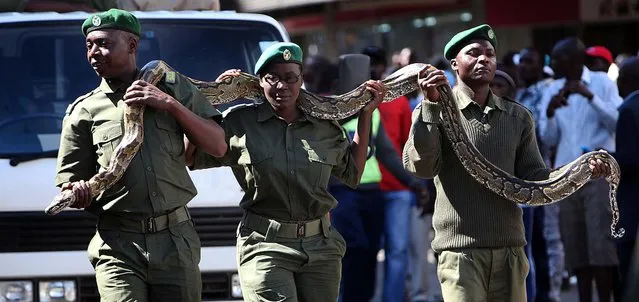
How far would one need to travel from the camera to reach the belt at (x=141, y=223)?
6395mm

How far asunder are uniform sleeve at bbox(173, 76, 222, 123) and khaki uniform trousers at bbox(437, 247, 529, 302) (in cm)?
140

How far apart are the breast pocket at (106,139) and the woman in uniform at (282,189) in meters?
0.51

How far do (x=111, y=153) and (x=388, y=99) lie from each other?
1.77 m

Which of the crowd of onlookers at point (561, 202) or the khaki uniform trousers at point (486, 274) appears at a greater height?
the crowd of onlookers at point (561, 202)

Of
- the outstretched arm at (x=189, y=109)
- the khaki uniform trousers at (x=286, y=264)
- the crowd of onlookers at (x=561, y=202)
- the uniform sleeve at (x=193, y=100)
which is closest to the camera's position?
the outstretched arm at (x=189, y=109)

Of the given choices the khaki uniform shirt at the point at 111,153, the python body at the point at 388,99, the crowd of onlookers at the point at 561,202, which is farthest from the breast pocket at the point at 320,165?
the crowd of onlookers at the point at 561,202

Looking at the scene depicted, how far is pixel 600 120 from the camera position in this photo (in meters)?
11.2

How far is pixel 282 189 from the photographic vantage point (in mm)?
6836

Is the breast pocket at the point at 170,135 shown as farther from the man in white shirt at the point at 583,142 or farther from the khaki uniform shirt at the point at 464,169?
the man in white shirt at the point at 583,142

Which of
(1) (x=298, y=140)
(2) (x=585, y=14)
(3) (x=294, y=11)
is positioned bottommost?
(1) (x=298, y=140)

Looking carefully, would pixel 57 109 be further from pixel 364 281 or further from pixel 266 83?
pixel 364 281

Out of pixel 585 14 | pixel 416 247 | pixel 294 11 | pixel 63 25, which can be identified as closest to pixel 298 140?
pixel 63 25

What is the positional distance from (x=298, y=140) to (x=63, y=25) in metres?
2.60

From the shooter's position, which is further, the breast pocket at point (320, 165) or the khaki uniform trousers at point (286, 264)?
the breast pocket at point (320, 165)
